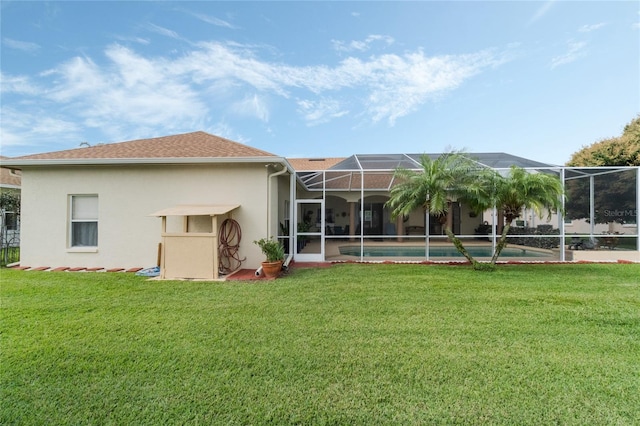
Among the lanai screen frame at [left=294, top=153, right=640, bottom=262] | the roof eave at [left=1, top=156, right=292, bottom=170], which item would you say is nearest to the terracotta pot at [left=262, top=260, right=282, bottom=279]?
the roof eave at [left=1, top=156, right=292, bottom=170]

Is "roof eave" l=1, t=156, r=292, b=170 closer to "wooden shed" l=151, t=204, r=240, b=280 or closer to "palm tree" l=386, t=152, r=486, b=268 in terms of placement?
"wooden shed" l=151, t=204, r=240, b=280

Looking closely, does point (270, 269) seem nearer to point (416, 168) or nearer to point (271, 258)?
point (271, 258)

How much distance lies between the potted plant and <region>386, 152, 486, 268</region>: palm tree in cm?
470

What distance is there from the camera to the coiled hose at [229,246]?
31.5ft

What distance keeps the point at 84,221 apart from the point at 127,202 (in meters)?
1.78

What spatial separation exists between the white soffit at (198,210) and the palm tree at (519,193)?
28.4 ft

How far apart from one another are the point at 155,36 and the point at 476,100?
17072 mm

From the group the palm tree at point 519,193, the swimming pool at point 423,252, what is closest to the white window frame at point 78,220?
the swimming pool at point 423,252

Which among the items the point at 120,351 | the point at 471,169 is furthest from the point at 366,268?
the point at 120,351

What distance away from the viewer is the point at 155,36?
1275cm

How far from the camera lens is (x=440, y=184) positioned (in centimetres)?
1016

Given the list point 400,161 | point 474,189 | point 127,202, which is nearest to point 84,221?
point 127,202

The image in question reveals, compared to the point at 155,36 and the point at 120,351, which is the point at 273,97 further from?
the point at 120,351

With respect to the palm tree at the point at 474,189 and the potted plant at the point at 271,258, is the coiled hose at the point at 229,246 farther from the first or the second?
the palm tree at the point at 474,189
